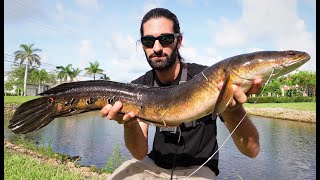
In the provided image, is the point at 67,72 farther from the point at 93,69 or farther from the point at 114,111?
the point at 114,111

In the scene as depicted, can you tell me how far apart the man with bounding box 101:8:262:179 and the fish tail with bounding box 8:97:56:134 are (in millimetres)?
767

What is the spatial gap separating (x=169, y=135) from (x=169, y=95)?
31.9 inches

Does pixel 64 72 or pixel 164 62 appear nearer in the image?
pixel 164 62

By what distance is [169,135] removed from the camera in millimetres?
4215

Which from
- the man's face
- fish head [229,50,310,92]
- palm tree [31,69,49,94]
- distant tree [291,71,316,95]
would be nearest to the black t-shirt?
the man's face

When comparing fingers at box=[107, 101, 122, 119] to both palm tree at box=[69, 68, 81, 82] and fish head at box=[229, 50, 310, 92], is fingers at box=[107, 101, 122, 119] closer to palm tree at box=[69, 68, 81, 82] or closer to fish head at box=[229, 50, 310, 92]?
fish head at box=[229, 50, 310, 92]

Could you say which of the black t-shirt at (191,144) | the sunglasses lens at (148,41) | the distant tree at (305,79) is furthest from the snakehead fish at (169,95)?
the distant tree at (305,79)

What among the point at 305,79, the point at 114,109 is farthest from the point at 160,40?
the point at 305,79

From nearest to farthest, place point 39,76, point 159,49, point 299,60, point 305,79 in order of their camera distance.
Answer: point 299,60
point 159,49
point 305,79
point 39,76

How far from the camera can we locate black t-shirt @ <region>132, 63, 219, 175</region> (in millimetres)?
4121

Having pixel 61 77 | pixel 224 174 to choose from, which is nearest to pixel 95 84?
pixel 224 174

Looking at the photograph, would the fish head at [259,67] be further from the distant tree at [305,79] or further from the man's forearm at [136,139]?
the distant tree at [305,79]
